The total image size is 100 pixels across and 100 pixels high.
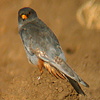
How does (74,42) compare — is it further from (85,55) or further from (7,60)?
(7,60)

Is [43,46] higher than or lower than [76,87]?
higher

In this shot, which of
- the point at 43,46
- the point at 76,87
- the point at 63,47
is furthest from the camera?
the point at 63,47

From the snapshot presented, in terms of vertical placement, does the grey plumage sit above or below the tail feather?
above

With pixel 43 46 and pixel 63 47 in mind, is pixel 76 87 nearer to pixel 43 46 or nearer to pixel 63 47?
pixel 43 46

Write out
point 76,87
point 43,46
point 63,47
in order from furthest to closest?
1. point 63,47
2. point 43,46
3. point 76,87

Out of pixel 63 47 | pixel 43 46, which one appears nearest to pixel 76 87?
pixel 43 46

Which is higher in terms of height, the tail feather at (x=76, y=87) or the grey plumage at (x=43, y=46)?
the grey plumage at (x=43, y=46)

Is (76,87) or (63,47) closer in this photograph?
(76,87)

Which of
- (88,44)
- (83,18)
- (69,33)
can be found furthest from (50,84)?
(83,18)
